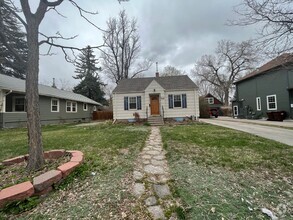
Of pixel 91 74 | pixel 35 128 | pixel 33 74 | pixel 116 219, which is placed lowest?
pixel 116 219

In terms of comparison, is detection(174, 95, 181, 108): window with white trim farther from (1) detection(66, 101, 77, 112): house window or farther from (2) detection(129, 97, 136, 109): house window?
(1) detection(66, 101, 77, 112): house window

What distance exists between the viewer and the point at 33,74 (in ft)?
11.2

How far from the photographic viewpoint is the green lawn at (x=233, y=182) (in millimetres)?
2188

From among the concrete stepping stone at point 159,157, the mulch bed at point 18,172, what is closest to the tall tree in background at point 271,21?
the concrete stepping stone at point 159,157

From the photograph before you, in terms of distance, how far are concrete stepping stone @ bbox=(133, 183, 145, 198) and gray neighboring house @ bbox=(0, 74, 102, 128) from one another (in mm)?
12714

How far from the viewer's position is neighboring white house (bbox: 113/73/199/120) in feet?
48.9

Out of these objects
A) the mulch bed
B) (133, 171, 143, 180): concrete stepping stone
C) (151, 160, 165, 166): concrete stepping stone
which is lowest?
(133, 171, 143, 180): concrete stepping stone

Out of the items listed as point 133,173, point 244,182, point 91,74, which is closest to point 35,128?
point 133,173

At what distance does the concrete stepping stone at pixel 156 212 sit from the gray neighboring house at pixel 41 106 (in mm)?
13277

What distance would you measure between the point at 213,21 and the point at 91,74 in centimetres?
2745

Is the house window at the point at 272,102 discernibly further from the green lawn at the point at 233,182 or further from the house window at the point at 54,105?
the house window at the point at 54,105

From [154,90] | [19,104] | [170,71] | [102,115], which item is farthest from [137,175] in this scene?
[170,71]

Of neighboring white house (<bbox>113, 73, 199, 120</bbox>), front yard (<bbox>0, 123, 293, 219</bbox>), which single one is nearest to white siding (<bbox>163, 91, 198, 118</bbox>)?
neighboring white house (<bbox>113, 73, 199, 120</bbox>)

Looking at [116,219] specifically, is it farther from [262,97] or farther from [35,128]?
[262,97]
